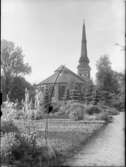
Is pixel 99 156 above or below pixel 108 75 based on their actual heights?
below

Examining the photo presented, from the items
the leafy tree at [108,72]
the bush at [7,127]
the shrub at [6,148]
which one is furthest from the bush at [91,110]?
the shrub at [6,148]

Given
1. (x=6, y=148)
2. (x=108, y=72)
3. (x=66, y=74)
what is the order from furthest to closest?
(x=66, y=74), (x=108, y=72), (x=6, y=148)

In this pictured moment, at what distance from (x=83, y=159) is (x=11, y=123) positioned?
1750 millimetres

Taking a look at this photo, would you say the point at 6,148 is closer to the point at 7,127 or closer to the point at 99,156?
the point at 7,127

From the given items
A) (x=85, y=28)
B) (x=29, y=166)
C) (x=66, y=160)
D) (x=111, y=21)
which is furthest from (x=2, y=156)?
(x=111, y=21)

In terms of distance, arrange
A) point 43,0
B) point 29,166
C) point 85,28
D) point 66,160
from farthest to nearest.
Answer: point 66,160 → point 29,166 → point 85,28 → point 43,0

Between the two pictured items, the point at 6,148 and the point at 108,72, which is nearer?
the point at 6,148

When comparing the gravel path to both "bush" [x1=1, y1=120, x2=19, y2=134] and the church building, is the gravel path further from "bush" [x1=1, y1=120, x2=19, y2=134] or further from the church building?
"bush" [x1=1, y1=120, x2=19, y2=134]

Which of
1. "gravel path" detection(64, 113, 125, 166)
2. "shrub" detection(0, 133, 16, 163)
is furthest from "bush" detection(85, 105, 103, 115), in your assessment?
"shrub" detection(0, 133, 16, 163)

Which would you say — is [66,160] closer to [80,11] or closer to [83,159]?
[83,159]

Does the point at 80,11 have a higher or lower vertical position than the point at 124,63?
higher

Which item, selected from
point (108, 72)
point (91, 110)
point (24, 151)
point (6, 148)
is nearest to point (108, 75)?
point (108, 72)

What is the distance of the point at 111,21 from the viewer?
2.29 m

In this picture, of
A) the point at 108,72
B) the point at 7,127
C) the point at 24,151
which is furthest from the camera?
the point at 108,72
